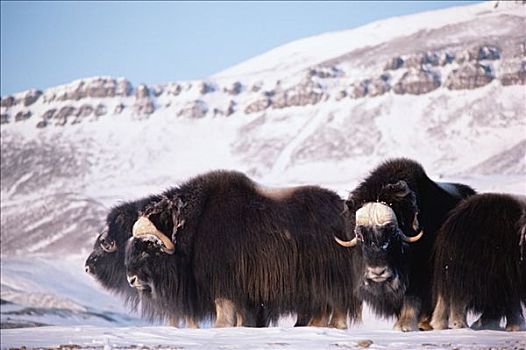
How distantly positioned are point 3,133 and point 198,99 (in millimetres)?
13019

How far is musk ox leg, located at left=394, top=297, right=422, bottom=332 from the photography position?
5719 mm

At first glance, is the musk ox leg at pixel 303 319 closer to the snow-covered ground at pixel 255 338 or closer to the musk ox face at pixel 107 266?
the snow-covered ground at pixel 255 338

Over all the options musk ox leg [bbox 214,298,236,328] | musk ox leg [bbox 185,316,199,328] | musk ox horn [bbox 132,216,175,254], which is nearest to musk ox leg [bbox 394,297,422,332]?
musk ox leg [bbox 214,298,236,328]

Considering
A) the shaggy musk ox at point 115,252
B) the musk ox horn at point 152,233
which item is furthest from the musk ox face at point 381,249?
the shaggy musk ox at point 115,252

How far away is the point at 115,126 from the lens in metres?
59.4

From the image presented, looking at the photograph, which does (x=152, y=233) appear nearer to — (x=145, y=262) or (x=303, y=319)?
(x=145, y=262)

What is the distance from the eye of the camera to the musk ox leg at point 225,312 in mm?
6398

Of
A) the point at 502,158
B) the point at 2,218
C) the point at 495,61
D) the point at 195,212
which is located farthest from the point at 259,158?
the point at 195,212

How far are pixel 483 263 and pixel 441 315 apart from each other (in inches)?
17.5

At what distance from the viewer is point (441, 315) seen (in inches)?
223

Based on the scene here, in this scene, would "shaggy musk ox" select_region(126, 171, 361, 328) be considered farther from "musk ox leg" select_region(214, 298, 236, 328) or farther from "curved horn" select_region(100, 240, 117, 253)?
"curved horn" select_region(100, 240, 117, 253)

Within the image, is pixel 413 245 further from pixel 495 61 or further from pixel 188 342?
pixel 495 61

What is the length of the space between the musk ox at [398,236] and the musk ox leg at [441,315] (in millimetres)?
131

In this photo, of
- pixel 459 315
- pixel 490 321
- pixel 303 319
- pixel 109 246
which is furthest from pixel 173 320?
pixel 490 321
